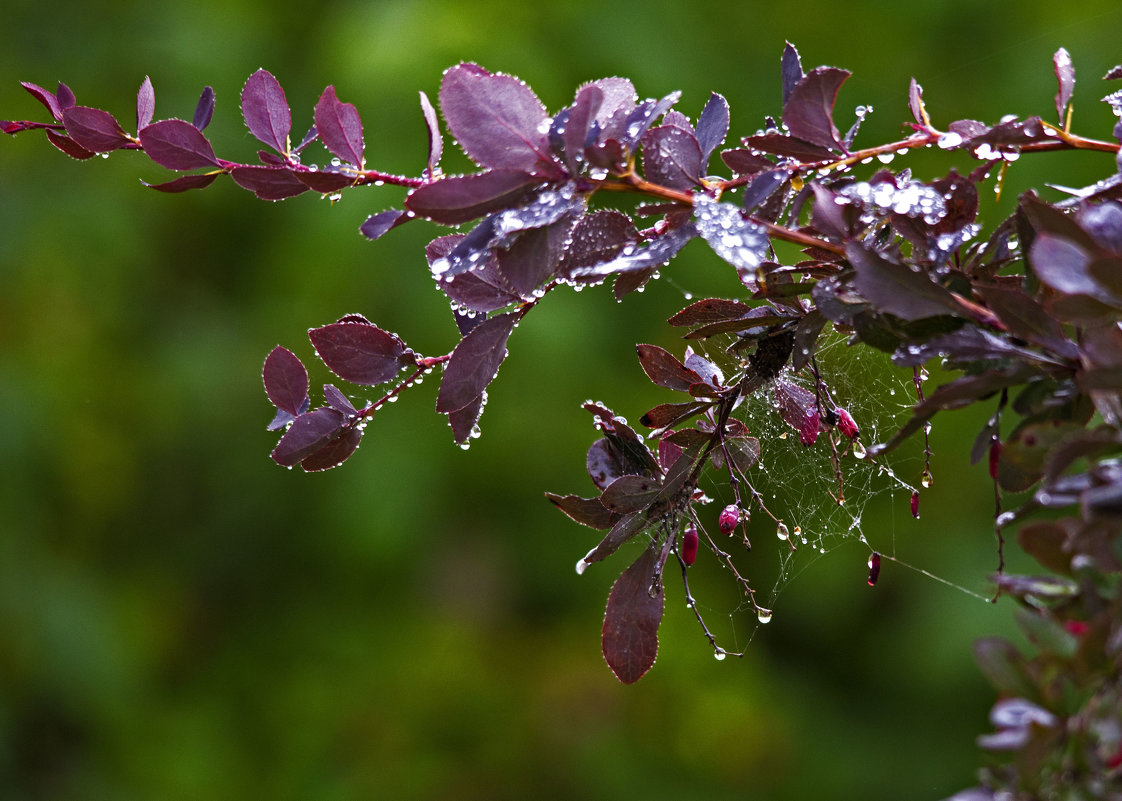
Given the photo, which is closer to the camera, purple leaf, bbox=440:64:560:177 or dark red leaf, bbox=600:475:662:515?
purple leaf, bbox=440:64:560:177

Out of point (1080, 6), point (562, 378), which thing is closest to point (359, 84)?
point (562, 378)

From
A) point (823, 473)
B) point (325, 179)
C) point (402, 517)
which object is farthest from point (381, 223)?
point (402, 517)

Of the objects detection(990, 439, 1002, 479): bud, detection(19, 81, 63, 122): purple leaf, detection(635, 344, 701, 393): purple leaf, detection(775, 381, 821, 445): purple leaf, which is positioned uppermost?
detection(19, 81, 63, 122): purple leaf

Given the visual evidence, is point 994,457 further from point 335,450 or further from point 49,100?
point 49,100

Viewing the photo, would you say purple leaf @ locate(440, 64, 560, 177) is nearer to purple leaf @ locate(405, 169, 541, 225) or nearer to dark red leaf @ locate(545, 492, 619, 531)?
purple leaf @ locate(405, 169, 541, 225)

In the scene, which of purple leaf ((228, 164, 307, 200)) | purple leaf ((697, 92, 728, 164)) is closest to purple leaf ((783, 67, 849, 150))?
purple leaf ((697, 92, 728, 164))

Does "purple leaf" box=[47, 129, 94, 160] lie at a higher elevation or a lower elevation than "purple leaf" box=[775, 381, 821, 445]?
higher
